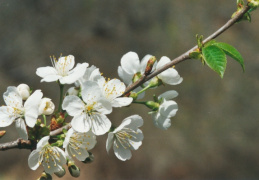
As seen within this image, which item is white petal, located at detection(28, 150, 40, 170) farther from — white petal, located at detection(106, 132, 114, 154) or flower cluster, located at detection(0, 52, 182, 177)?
white petal, located at detection(106, 132, 114, 154)

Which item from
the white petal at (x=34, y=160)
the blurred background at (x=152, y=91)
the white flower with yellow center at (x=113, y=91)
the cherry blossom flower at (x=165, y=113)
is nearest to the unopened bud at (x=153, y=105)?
the cherry blossom flower at (x=165, y=113)

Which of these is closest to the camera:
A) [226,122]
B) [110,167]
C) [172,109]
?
[172,109]

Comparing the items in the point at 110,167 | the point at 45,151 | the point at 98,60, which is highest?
the point at 45,151

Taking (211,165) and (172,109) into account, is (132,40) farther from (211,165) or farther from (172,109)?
(172,109)

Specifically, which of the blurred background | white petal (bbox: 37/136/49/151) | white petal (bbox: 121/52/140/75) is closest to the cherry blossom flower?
white petal (bbox: 121/52/140/75)

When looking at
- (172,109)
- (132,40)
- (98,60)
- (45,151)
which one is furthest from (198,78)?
(45,151)

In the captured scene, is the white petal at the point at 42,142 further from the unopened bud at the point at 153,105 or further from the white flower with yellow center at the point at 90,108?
the unopened bud at the point at 153,105
